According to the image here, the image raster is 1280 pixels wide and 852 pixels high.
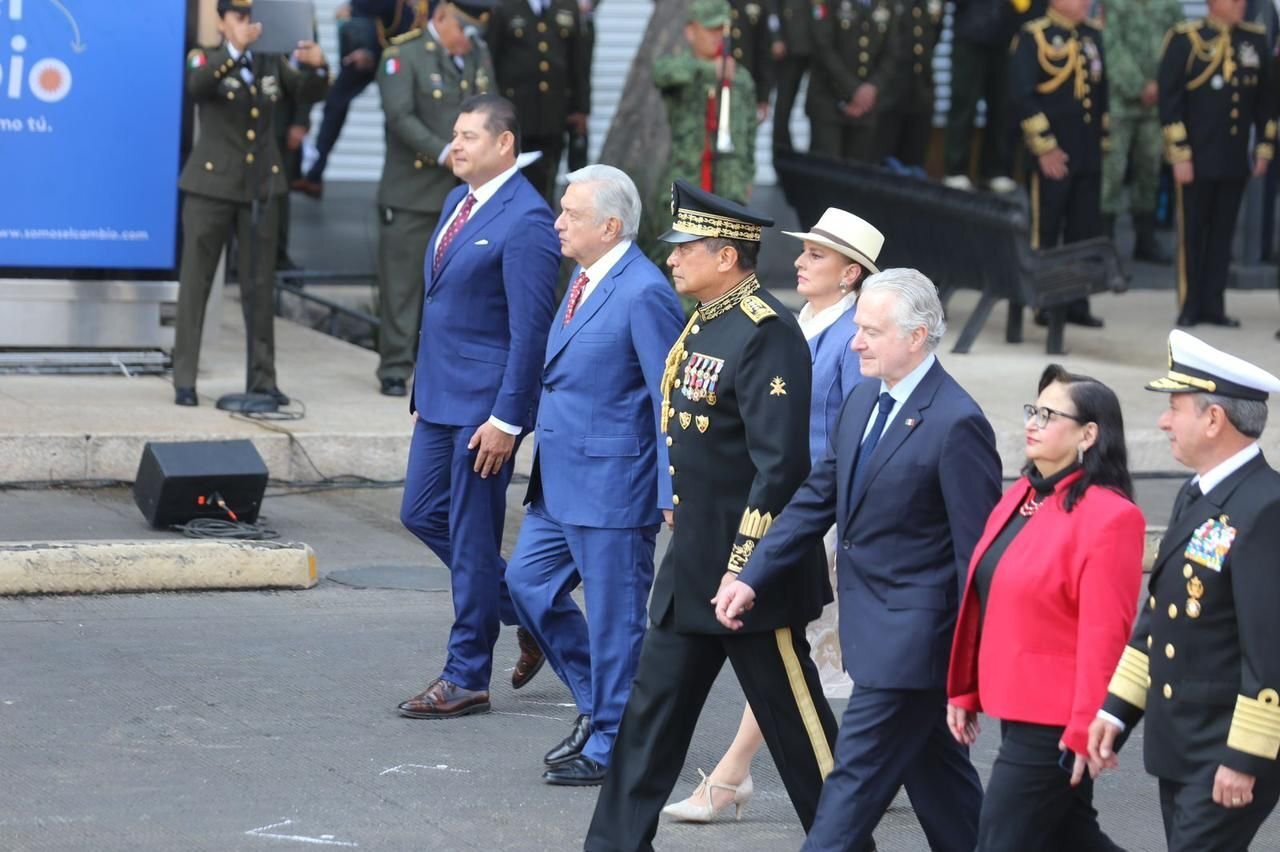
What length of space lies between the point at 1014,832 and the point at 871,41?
12.9 meters

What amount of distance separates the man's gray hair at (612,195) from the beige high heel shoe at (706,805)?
1.57 metres

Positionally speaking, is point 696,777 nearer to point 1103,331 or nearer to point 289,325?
point 289,325

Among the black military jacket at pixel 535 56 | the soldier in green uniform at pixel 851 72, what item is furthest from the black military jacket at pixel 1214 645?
the soldier in green uniform at pixel 851 72

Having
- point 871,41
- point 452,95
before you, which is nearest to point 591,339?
point 452,95

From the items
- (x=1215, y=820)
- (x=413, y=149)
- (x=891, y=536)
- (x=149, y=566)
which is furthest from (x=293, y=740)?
(x=413, y=149)

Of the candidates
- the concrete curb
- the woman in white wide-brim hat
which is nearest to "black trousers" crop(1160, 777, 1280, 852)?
the woman in white wide-brim hat

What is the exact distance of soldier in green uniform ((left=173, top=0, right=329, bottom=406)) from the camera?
11180 millimetres

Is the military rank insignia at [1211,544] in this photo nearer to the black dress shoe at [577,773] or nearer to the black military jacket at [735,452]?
the black military jacket at [735,452]

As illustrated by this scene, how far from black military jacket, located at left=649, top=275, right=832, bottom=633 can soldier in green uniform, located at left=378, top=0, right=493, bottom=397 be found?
20.9 ft

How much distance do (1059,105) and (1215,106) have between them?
1.19 m

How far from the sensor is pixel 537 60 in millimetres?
15430

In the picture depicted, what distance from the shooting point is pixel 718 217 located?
5.82 m

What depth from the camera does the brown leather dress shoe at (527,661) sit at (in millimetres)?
7488

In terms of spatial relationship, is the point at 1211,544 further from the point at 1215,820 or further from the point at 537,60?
the point at 537,60
